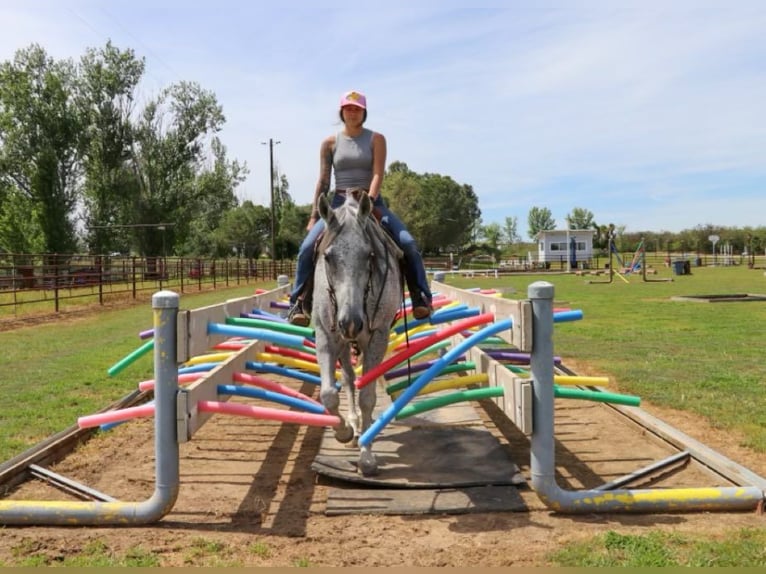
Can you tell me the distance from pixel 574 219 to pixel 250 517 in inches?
4898

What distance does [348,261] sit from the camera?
12.2 feet

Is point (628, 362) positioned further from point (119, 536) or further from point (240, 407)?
point (119, 536)

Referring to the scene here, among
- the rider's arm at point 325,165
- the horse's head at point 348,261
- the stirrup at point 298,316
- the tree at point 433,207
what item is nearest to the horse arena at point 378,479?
the stirrup at point 298,316

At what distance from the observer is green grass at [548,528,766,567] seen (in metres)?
2.93

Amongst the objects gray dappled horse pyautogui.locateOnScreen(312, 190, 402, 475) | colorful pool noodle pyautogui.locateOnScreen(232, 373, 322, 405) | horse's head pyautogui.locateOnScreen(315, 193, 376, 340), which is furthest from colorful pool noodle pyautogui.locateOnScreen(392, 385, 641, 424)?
colorful pool noodle pyautogui.locateOnScreen(232, 373, 322, 405)

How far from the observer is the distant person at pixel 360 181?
4.70m

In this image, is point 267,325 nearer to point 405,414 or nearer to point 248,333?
point 248,333

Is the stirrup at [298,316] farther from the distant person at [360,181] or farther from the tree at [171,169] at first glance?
the tree at [171,169]

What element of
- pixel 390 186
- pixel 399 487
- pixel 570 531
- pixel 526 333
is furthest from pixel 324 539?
pixel 390 186

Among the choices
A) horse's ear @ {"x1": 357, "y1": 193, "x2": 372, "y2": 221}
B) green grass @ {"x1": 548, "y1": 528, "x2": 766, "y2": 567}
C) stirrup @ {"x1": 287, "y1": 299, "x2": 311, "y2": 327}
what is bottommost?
green grass @ {"x1": 548, "y1": 528, "x2": 766, "y2": 567}

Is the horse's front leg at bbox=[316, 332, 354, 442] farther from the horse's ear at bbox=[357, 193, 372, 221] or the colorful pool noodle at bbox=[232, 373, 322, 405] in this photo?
the horse's ear at bbox=[357, 193, 372, 221]

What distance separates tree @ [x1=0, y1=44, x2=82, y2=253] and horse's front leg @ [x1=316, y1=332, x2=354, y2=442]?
4336 centimetres

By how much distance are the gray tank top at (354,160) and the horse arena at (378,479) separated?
129cm

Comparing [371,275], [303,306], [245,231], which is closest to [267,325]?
[303,306]
